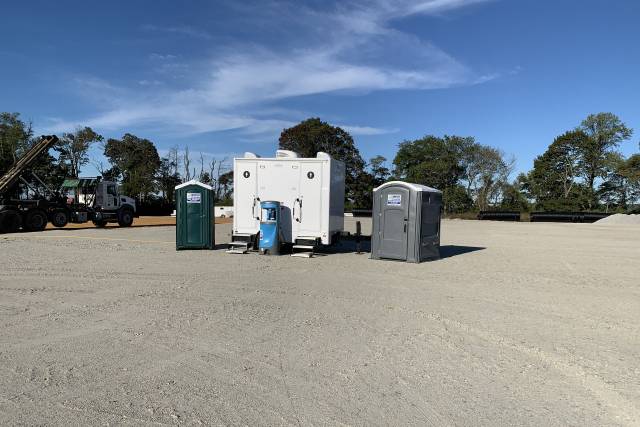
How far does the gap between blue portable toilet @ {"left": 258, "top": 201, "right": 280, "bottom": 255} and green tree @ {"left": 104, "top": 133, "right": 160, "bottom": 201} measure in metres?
52.4

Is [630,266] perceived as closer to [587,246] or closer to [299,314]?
[587,246]

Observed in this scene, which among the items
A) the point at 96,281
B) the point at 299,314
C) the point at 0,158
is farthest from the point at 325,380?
the point at 0,158

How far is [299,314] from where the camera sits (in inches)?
263

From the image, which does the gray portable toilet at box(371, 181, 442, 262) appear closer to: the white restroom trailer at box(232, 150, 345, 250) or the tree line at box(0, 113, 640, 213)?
the white restroom trailer at box(232, 150, 345, 250)

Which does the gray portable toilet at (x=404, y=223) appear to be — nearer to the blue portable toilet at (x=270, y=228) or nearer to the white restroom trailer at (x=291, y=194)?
the white restroom trailer at (x=291, y=194)

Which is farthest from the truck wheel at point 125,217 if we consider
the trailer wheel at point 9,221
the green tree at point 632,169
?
the green tree at point 632,169

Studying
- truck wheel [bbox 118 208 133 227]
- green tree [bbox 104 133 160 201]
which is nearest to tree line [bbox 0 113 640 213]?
green tree [bbox 104 133 160 201]

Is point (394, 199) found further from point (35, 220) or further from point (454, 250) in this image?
point (35, 220)

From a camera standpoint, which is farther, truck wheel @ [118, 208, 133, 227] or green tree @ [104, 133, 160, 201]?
green tree @ [104, 133, 160, 201]

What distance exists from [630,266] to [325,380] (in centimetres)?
1167

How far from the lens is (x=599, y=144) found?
6456 cm

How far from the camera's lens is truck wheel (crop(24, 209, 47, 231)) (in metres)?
21.6

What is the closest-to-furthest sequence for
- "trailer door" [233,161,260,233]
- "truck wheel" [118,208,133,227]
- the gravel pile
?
"trailer door" [233,161,260,233] < "truck wheel" [118,208,133,227] < the gravel pile

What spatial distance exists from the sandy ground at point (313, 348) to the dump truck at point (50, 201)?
13.2 metres
